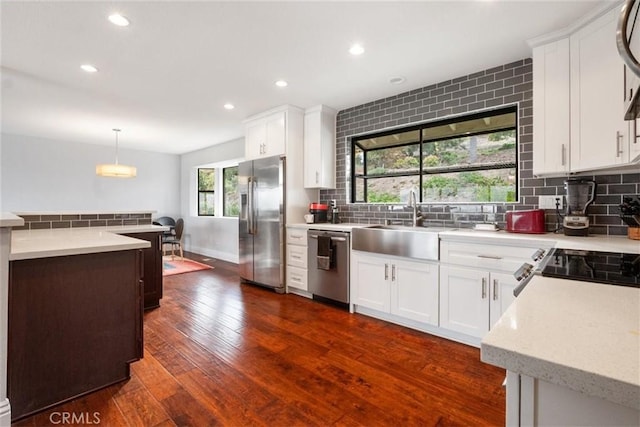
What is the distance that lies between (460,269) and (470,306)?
0.30 metres

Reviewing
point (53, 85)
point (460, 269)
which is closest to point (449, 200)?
point (460, 269)

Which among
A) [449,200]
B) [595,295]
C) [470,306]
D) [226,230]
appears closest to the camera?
[595,295]

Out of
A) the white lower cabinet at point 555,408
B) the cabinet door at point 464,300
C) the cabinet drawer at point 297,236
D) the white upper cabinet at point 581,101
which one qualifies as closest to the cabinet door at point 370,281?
the cabinet door at point 464,300

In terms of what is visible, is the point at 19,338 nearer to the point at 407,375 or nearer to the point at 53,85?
the point at 407,375

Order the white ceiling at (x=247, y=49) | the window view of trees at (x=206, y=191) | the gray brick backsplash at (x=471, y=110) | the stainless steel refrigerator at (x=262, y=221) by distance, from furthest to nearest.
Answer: the window view of trees at (x=206, y=191) → the stainless steel refrigerator at (x=262, y=221) → the gray brick backsplash at (x=471, y=110) → the white ceiling at (x=247, y=49)

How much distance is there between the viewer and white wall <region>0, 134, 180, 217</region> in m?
5.47

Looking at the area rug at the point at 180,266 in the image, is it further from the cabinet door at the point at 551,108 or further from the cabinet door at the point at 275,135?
the cabinet door at the point at 551,108

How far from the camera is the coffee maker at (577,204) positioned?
86.4 inches

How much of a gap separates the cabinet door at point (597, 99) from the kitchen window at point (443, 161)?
24.9 inches

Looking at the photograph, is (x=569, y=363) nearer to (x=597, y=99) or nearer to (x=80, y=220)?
(x=597, y=99)

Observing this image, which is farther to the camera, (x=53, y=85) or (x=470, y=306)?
(x=53, y=85)

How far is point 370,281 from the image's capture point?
3.00 meters

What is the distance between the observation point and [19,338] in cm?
154

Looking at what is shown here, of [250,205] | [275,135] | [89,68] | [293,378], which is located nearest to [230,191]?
[250,205]
